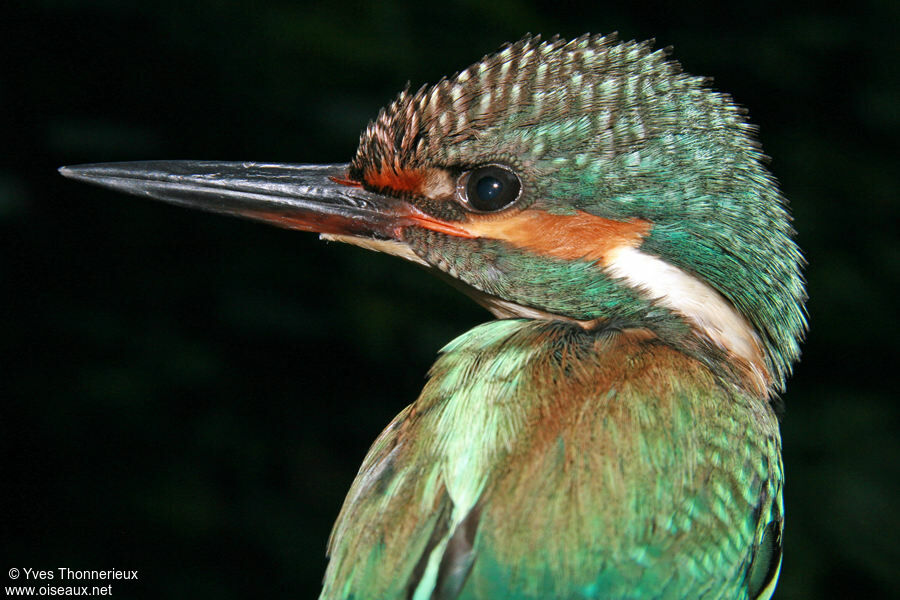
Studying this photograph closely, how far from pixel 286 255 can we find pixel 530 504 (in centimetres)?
179

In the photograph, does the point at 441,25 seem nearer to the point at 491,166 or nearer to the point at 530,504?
the point at 491,166

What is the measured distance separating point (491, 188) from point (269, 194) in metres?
0.42

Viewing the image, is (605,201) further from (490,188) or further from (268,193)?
(268,193)

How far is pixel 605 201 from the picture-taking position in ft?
4.66

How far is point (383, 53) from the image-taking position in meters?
2.62

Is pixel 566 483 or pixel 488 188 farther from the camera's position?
pixel 488 188

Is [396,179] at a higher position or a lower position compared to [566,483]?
higher

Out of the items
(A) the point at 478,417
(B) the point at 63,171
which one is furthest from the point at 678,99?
(B) the point at 63,171

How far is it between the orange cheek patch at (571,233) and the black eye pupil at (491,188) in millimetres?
29

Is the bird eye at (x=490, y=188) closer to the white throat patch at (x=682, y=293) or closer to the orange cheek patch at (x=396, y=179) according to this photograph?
the orange cheek patch at (x=396, y=179)

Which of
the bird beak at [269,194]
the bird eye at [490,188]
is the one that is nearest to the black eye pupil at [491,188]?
the bird eye at [490,188]

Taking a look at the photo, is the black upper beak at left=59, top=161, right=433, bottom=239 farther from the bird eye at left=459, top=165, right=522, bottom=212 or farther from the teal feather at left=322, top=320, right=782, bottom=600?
the teal feather at left=322, top=320, right=782, bottom=600

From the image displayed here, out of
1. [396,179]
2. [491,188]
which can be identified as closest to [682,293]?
[491,188]

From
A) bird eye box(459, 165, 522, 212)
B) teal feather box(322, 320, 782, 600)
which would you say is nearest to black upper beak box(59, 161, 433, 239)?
bird eye box(459, 165, 522, 212)
